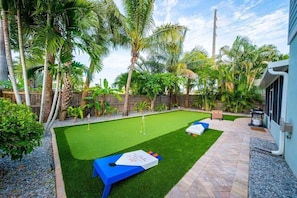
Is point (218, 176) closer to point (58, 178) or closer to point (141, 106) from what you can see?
point (58, 178)

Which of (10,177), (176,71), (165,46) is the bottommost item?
(10,177)

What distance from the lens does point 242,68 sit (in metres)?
12.9

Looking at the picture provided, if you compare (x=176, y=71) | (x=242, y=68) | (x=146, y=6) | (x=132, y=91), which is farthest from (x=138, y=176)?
(x=242, y=68)

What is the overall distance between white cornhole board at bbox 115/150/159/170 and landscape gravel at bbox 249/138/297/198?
175cm

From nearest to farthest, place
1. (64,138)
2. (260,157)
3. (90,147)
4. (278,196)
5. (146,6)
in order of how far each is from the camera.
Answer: (278,196), (260,157), (90,147), (64,138), (146,6)

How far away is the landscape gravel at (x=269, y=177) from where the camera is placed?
7.97ft

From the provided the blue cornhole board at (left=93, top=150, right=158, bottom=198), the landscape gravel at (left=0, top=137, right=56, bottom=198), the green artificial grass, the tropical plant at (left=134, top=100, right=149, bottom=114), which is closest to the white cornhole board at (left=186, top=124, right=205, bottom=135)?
the green artificial grass

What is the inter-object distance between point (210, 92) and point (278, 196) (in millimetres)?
12613

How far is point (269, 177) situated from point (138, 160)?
103 inches

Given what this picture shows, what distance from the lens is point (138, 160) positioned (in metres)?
3.01

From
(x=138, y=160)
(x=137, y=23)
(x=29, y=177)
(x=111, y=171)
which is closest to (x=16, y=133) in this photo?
(x=29, y=177)

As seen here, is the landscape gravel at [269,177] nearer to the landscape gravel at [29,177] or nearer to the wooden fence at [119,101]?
the landscape gravel at [29,177]

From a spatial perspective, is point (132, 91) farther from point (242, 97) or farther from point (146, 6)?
point (242, 97)

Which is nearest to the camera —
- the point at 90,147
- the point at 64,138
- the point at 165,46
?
the point at 90,147
